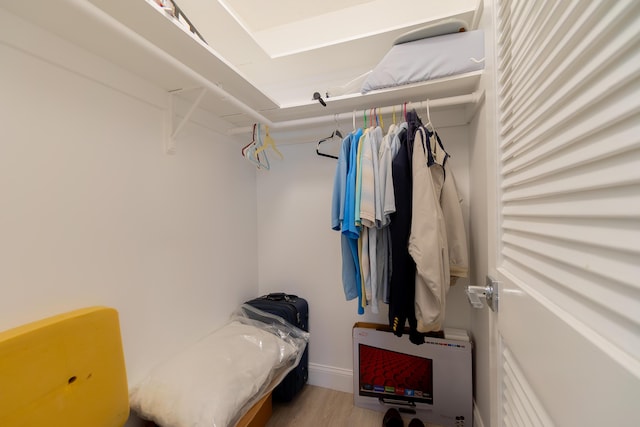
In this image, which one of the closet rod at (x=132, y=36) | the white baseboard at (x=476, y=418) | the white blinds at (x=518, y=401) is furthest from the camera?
the white baseboard at (x=476, y=418)

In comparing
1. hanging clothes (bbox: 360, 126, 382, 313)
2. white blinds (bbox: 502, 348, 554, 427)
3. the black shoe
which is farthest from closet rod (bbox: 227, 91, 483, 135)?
the black shoe

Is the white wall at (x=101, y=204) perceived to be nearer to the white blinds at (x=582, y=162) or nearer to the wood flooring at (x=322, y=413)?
the wood flooring at (x=322, y=413)

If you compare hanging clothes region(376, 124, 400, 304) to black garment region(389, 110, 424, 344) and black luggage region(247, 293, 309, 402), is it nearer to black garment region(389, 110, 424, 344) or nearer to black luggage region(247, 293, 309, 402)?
black garment region(389, 110, 424, 344)

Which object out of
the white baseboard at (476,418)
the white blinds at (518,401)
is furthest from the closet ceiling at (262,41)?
the white baseboard at (476,418)

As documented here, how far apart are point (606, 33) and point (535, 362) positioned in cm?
54

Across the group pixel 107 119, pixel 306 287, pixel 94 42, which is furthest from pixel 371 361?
pixel 94 42

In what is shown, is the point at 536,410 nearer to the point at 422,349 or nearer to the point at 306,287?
the point at 422,349

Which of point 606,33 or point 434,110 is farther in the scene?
point 434,110

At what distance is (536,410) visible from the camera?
463 mm

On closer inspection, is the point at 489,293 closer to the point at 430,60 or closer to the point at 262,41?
the point at 430,60

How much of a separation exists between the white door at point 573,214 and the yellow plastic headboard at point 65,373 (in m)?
1.23

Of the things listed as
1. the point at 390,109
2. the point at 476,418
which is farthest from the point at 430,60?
the point at 476,418

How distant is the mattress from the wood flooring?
6.32 feet

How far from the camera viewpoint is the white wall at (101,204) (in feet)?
2.59
